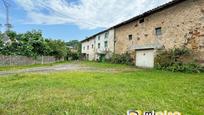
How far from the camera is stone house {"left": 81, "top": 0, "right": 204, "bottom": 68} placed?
11357 millimetres

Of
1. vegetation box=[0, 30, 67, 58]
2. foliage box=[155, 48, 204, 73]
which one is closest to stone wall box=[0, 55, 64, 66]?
vegetation box=[0, 30, 67, 58]

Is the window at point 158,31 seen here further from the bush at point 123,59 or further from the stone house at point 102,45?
the stone house at point 102,45

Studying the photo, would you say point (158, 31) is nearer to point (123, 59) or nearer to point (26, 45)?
point (123, 59)

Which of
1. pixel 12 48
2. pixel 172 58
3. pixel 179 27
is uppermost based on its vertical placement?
pixel 179 27

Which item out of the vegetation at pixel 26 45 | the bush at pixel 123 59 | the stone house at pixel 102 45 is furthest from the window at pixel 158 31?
the vegetation at pixel 26 45

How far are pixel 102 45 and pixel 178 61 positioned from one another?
1646 centimetres

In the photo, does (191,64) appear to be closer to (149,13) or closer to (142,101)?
(149,13)

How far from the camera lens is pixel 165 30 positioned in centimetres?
1367

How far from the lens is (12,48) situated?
57.0 ft

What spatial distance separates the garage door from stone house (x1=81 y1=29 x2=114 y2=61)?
6.70 m

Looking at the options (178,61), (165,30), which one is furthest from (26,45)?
(178,61)

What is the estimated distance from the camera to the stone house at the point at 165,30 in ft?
37.3

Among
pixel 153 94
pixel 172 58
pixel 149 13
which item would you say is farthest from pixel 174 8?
pixel 153 94

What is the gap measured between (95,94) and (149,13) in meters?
12.6
